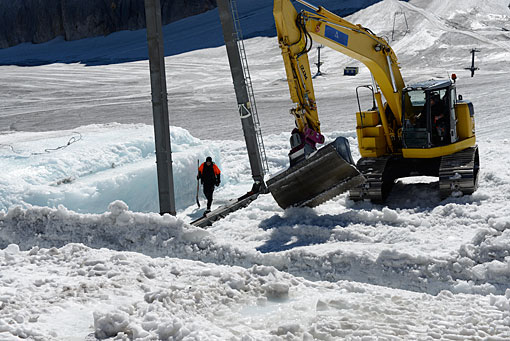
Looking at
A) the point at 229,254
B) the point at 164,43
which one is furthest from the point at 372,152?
the point at 164,43

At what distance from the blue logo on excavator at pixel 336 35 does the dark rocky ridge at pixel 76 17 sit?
5103cm

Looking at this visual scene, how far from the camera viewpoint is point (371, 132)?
37.2ft

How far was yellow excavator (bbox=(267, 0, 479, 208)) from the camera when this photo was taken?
965 cm

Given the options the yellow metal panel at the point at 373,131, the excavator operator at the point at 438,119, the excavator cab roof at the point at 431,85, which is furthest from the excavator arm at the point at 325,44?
the excavator operator at the point at 438,119

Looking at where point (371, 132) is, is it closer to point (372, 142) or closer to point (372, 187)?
point (372, 142)

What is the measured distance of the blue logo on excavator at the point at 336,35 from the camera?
10.1 m

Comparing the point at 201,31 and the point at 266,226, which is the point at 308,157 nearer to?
the point at 266,226

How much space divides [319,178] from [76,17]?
56446 mm

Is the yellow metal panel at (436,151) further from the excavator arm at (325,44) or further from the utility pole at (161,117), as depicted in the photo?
the utility pole at (161,117)

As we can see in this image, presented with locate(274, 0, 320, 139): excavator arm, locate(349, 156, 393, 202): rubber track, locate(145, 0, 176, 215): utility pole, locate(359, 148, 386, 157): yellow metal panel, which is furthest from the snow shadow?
locate(359, 148, 386, 157): yellow metal panel

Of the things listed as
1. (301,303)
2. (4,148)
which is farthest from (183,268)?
(4,148)

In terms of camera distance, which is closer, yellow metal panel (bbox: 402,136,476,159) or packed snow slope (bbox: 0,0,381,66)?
yellow metal panel (bbox: 402,136,476,159)

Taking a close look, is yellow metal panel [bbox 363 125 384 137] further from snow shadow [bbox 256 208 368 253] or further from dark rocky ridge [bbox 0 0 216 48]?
dark rocky ridge [bbox 0 0 216 48]

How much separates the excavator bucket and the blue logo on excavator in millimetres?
1820
